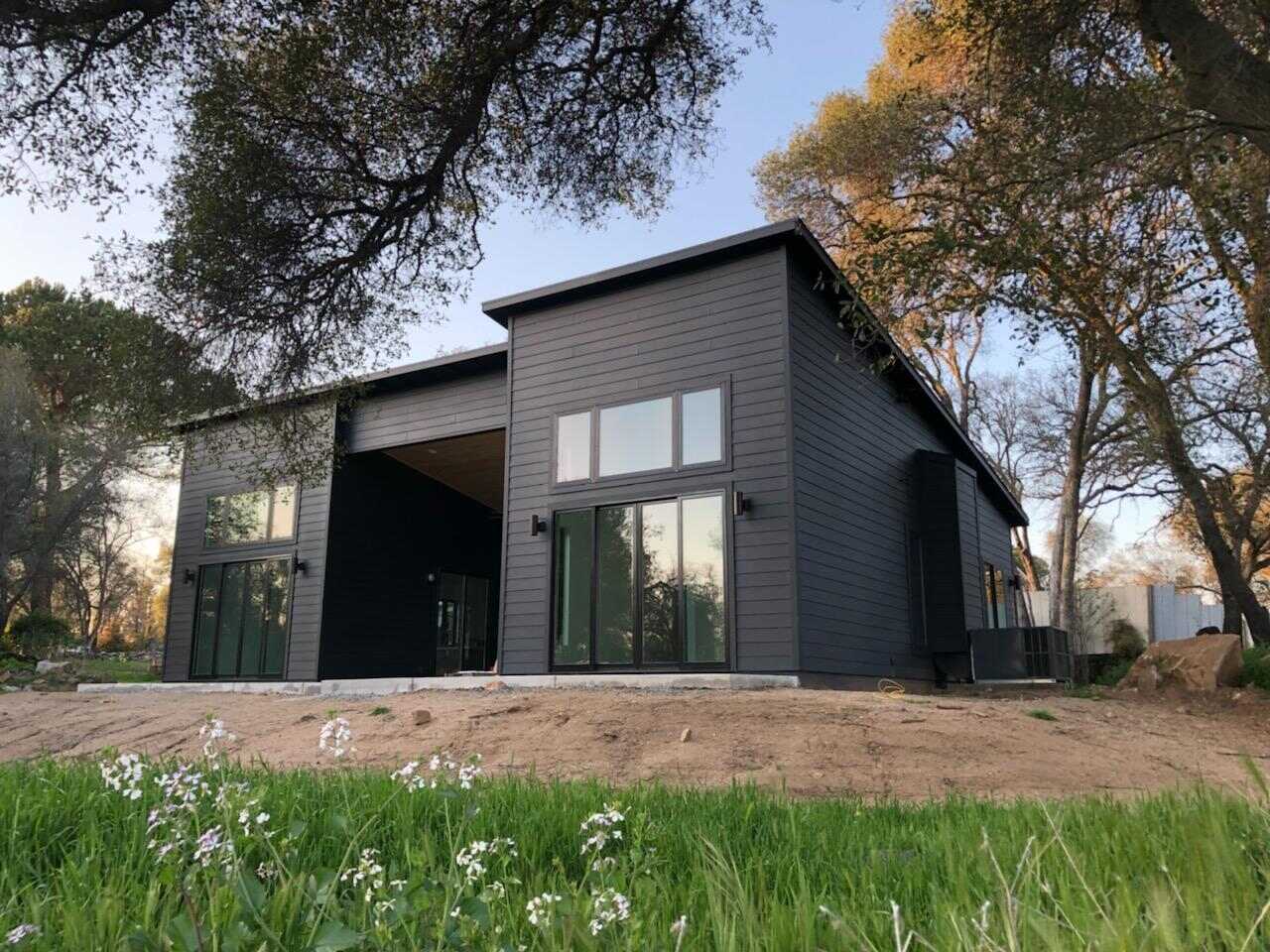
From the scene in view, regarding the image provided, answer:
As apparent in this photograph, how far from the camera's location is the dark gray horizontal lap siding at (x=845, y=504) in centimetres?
1018

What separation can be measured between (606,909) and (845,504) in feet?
32.8

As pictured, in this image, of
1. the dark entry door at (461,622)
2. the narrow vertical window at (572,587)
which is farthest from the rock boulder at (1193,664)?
the dark entry door at (461,622)

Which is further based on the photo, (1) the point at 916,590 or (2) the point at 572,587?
(1) the point at 916,590

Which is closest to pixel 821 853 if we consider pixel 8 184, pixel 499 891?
pixel 499 891

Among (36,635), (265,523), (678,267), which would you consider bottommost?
(36,635)

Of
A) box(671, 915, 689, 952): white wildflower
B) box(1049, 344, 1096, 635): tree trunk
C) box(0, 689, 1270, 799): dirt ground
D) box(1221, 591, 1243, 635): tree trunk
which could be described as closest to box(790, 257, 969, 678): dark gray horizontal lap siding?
box(0, 689, 1270, 799): dirt ground

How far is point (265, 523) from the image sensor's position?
15.3 metres

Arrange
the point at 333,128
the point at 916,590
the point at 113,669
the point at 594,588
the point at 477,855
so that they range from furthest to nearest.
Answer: the point at 113,669, the point at 916,590, the point at 594,588, the point at 333,128, the point at 477,855

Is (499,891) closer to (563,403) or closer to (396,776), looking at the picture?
(396,776)

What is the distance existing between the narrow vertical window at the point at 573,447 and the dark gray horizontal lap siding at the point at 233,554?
13.1 feet

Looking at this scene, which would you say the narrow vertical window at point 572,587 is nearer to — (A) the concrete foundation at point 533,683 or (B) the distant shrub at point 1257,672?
(A) the concrete foundation at point 533,683

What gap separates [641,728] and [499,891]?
4.83m

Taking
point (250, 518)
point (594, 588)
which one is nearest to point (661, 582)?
point (594, 588)

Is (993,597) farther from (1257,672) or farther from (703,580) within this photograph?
(703,580)
